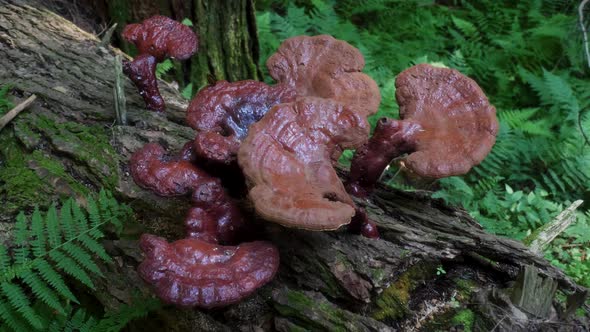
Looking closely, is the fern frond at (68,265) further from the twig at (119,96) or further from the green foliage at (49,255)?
the twig at (119,96)

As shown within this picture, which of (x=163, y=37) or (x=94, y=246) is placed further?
(x=163, y=37)

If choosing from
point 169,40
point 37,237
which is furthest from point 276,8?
point 37,237

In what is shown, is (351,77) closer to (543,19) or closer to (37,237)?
(37,237)

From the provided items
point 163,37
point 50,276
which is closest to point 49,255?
point 50,276

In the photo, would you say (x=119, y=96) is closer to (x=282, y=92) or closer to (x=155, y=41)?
(x=155, y=41)

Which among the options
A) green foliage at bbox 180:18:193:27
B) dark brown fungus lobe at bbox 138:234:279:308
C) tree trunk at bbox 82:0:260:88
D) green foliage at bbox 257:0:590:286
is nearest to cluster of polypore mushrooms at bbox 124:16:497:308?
dark brown fungus lobe at bbox 138:234:279:308

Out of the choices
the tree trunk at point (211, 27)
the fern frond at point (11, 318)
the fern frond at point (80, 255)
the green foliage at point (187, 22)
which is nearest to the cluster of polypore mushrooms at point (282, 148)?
the fern frond at point (80, 255)
